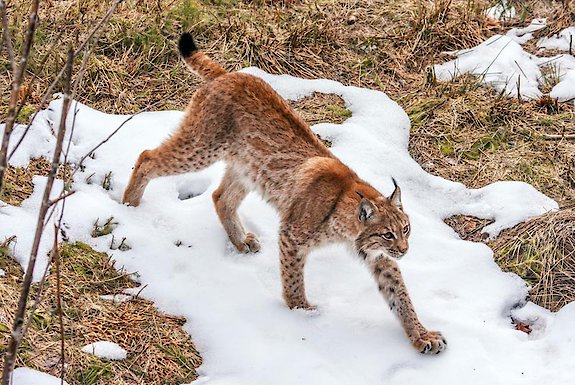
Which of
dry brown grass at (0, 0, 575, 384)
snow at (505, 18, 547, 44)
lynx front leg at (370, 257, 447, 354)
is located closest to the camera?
lynx front leg at (370, 257, 447, 354)

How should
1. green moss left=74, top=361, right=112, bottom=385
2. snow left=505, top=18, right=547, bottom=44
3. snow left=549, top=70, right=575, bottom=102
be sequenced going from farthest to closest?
snow left=505, top=18, right=547, bottom=44 → snow left=549, top=70, right=575, bottom=102 → green moss left=74, top=361, right=112, bottom=385

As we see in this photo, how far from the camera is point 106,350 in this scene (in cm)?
403

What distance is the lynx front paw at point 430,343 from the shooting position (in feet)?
14.0

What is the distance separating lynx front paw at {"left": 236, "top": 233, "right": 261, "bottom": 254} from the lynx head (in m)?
0.84

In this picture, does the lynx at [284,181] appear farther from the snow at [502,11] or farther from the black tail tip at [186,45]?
the snow at [502,11]

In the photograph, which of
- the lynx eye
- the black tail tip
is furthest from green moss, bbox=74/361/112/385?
the black tail tip

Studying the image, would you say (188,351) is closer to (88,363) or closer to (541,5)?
(88,363)

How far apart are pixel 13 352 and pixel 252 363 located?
2.15m

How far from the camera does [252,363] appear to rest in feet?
13.5

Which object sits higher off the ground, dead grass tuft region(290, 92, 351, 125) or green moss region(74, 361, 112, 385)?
dead grass tuft region(290, 92, 351, 125)

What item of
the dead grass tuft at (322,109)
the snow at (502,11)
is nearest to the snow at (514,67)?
the snow at (502,11)

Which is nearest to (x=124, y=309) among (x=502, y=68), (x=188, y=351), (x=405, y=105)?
(x=188, y=351)

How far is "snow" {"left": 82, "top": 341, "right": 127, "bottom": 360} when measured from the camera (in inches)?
157

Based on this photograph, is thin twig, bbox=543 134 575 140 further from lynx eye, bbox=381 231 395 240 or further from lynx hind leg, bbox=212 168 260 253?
lynx hind leg, bbox=212 168 260 253
